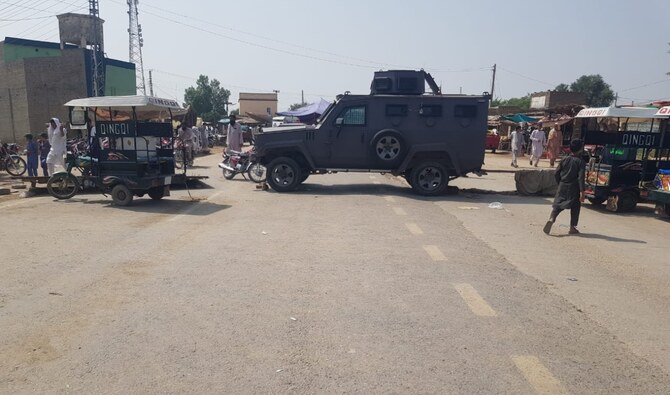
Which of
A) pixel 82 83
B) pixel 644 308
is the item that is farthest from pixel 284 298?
pixel 82 83

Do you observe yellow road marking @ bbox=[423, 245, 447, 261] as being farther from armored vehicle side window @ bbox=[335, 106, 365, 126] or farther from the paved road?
armored vehicle side window @ bbox=[335, 106, 365, 126]

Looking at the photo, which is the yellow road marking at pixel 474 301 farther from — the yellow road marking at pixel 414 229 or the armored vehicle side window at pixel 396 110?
the armored vehicle side window at pixel 396 110

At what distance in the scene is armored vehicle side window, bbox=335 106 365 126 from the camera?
12.6 meters

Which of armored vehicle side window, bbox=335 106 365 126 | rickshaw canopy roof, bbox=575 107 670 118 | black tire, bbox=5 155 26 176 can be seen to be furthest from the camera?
black tire, bbox=5 155 26 176

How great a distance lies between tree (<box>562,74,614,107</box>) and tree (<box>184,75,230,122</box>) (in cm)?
5040

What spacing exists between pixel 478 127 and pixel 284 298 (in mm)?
8869

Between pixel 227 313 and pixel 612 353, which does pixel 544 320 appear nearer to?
pixel 612 353

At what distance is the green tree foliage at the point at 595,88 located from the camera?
67.0 meters

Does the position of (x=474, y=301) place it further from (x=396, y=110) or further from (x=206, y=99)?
(x=206, y=99)

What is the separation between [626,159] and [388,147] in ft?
17.0

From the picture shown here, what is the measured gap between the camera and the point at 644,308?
500cm

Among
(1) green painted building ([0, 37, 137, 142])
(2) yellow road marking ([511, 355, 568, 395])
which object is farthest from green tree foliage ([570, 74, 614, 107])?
(2) yellow road marking ([511, 355, 568, 395])

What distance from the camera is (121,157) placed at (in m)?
10.8

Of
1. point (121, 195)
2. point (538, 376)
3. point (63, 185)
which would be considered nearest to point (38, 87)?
point (63, 185)
